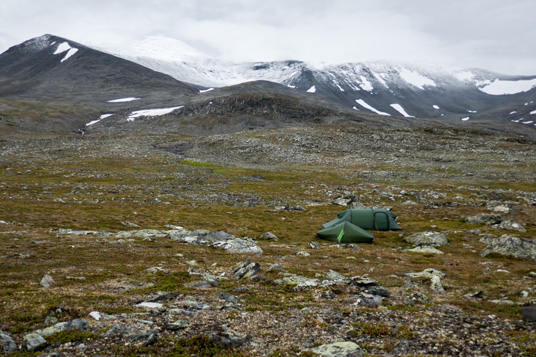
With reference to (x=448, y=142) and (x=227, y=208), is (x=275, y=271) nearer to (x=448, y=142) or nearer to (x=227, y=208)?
(x=227, y=208)

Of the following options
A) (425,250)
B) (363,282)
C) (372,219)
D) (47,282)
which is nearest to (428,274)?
(363,282)

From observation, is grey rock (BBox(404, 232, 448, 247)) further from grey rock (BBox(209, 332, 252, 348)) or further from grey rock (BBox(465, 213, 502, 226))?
grey rock (BBox(209, 332, 252, 348))

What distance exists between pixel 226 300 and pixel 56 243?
1198 cm

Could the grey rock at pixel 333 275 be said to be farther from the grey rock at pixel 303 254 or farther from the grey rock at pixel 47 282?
the grey rock at pixel 47 282

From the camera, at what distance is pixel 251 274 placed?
13.9 meters

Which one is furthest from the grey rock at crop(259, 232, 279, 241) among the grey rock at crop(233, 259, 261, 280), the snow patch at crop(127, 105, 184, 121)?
the snow patch at crop(127, 105, 184, 121)

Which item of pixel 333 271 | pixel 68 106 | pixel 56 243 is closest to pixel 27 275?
pixel 56 243

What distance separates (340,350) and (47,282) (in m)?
10.4

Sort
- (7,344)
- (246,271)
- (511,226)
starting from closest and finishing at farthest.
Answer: (7,344), (246,271), (511,226)

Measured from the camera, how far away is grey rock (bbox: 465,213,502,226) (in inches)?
1128

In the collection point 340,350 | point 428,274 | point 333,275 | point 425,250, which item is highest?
point 340,350

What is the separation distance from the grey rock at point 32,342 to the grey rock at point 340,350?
6.70 meters

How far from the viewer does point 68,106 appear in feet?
489

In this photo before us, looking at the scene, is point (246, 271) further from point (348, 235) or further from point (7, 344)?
point (348, 235)
